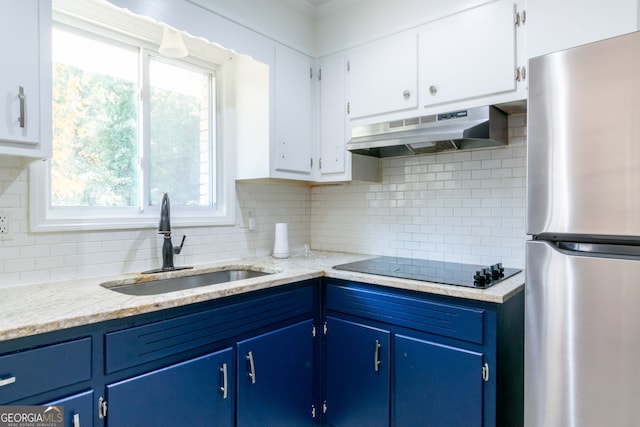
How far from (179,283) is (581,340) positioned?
1745mm

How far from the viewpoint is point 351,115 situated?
2.37 metres

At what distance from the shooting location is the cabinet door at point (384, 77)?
6.90 feet

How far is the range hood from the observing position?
1.83 metres

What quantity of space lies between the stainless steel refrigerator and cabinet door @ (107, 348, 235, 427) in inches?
45.7

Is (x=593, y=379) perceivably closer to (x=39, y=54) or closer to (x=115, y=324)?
(x=115, y=324)

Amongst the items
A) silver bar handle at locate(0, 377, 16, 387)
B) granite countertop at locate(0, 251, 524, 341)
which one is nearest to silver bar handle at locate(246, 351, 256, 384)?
granite countertop at locate(0, 251, 524, 341)

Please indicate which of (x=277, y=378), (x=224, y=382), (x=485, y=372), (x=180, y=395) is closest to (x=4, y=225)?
(x=180, y=395)

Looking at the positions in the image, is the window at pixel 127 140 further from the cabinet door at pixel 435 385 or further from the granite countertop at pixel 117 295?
the cabinet door at pixel 435 385

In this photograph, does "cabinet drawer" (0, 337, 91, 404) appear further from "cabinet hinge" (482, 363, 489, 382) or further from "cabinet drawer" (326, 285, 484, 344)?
"cabinet hinge" (482, 363, 489, 382)

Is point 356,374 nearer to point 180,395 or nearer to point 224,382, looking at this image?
point 224,382

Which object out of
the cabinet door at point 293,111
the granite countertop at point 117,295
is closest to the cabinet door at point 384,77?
the cabinet door at point 293,111

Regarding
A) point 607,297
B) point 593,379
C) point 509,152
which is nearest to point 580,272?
point 607,297

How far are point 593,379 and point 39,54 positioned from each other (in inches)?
84.9

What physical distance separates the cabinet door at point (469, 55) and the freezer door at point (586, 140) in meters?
0.54
